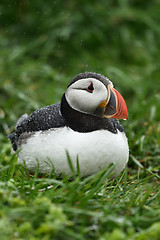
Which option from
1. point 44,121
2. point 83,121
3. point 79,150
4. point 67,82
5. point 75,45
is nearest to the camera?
point 79,150

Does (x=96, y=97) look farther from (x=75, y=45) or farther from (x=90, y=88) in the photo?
(x=75, y=45)

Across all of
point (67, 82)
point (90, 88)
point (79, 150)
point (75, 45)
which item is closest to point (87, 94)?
point (90, 88)

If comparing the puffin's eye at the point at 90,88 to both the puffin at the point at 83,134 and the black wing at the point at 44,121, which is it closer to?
the puffin at the point at 83,134

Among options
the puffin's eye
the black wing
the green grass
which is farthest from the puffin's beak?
the green grass

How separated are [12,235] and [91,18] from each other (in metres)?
4.73

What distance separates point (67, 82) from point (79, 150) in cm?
253

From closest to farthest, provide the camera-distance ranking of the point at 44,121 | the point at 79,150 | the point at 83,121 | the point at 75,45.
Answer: the point at 79,150, the point at 83,121, the point at 44,121, the point at 75,45

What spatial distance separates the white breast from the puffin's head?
0.16m

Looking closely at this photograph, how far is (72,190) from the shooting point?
233 cm

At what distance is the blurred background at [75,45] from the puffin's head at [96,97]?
79.9 inches

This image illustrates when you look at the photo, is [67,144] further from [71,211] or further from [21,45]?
[21,45]

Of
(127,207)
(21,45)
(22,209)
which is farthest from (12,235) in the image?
(21,45)

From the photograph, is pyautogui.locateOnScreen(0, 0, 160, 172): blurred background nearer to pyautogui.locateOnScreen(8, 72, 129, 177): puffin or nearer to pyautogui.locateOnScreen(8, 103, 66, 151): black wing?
pyautogui.locateOnScreen(8, 103, 66, 151): black wing

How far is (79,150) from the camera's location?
2.78 metres
